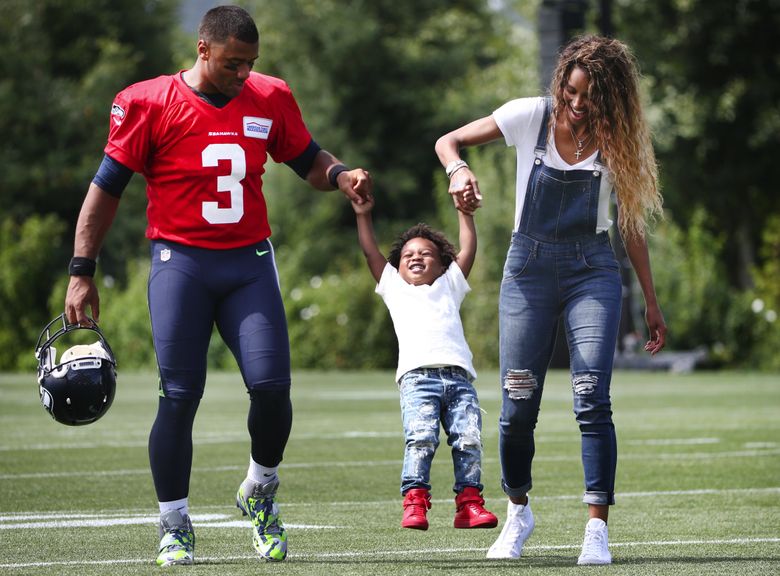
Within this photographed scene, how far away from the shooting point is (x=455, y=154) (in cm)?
588

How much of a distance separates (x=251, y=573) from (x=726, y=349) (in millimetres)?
22596

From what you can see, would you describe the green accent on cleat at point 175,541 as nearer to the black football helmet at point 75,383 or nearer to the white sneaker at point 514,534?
the black football helmet at point 75,383

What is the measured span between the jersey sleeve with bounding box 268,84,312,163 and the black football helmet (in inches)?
40.3

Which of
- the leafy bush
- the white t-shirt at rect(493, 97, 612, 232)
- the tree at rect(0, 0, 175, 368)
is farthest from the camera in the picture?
the tree at rect(0, 0, 175, 368)

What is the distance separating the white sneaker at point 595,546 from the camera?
5.70 m

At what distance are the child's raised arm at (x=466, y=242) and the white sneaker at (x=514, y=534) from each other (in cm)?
106

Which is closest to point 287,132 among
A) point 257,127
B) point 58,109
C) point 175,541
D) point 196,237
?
point 257,127

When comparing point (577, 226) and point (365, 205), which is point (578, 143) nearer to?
point (577, 226)

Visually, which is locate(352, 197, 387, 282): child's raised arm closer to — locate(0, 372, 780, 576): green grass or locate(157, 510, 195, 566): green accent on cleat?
locate(0, 372, 780, 576): green grass

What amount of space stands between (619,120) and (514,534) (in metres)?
1.67

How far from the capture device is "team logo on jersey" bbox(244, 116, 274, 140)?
231 inches

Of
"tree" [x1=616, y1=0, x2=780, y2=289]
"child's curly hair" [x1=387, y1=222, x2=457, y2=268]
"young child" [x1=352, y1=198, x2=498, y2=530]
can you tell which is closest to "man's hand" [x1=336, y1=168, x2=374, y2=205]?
"young child" [x1=352, y1=198, x2=498, y2=530]

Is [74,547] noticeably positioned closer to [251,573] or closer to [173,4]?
[251,573]

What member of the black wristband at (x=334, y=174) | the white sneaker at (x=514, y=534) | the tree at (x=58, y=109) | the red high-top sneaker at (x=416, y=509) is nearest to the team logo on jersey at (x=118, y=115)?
the black wristband at (x=334, y=174)
